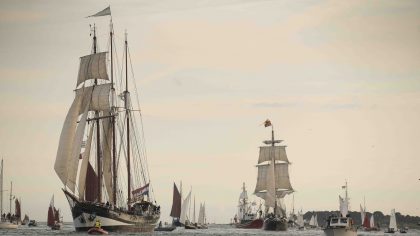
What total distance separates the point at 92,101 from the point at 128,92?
23.0 ft

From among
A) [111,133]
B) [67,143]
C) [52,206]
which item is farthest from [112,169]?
[52,206]

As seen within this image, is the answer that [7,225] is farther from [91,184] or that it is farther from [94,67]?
[91,184]

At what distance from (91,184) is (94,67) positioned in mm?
17878

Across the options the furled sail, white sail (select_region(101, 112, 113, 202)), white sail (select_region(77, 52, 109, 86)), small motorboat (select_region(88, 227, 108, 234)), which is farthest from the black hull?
small motorboat (select_region(88, 227, 108, 234))

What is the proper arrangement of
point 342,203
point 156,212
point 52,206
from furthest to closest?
point 52,206 < point 342,203 < point 156,212

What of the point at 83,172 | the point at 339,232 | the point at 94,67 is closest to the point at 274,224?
the point at 94,67

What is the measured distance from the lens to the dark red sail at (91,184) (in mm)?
116150

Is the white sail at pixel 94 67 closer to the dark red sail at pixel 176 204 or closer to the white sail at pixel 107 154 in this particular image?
the white sail at pixel 107 154

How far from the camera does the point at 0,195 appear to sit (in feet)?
590

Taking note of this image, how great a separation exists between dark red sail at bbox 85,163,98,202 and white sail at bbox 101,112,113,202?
502 cm

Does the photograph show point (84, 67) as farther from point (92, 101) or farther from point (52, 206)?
point (52, 206)

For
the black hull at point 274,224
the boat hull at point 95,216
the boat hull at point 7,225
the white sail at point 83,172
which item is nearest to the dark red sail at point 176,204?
the black hull at point 274,224

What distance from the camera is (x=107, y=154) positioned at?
4875 inches

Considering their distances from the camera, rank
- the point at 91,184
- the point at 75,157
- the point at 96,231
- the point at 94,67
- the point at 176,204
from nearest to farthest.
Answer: the point at 96,231 < the point at 75,157 < the point at 91,184 < the point at 94,67 < the point at 176,204
